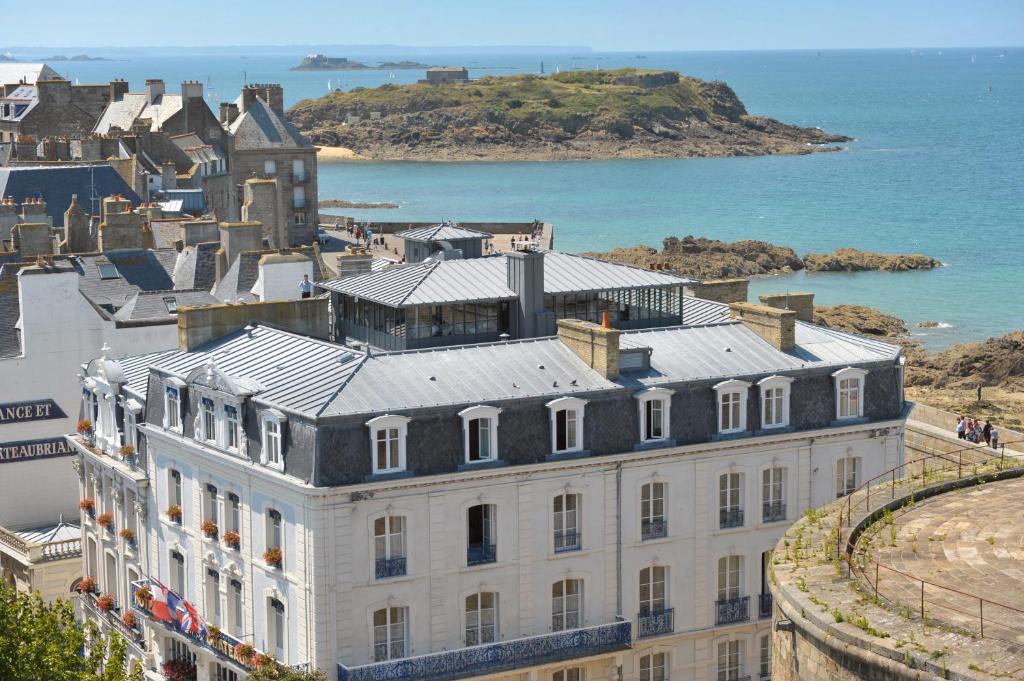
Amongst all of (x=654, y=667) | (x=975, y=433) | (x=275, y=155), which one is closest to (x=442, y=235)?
(x=975, y=433)

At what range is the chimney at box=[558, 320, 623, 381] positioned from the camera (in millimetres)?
35125

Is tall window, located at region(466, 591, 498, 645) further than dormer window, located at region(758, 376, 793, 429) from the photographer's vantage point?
No

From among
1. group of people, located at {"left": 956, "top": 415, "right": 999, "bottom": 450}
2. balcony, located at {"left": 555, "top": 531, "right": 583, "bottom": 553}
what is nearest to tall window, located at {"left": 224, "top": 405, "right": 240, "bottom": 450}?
balcony, located at {"left": 555, "top": 531, "right": 583, "bottom": 553}

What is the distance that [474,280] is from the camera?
40594 millimetres

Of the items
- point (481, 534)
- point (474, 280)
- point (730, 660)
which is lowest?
point (730, 660)

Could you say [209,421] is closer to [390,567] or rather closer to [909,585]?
[390,567]

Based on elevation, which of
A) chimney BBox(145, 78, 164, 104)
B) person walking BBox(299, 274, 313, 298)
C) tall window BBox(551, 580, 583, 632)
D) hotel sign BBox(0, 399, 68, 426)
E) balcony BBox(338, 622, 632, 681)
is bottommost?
balcony BBox(338, 622, 632, 681)

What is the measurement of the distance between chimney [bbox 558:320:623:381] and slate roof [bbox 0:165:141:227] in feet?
127

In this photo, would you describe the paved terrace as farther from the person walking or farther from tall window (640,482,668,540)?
the person walking

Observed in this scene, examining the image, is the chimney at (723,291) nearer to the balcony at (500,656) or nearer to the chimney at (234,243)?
the chimney at (234,243)

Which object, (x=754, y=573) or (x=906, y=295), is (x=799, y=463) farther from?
(x=906, y=295)

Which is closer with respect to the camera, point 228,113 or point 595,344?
point 595,344

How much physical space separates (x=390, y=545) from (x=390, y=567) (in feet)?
1.30

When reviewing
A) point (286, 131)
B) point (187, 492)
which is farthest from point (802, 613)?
point (286, 131)
